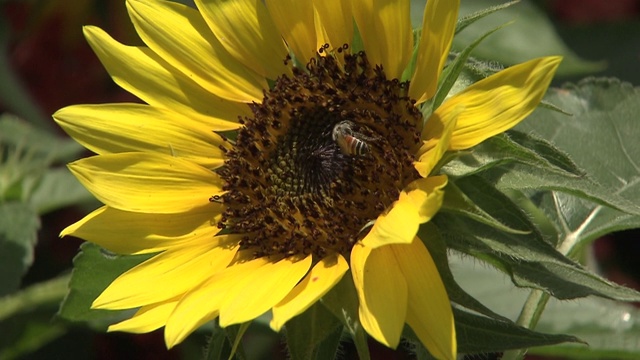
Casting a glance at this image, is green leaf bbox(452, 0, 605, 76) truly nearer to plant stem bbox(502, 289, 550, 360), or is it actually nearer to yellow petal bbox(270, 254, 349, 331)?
plant stem bbox(502, 289, 550, 360)

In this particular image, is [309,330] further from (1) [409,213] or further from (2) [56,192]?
(2) [56,192]

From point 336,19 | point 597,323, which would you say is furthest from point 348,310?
point 597,323

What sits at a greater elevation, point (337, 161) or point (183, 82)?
point (183, 82)

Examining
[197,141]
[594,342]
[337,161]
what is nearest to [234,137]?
[197,141]

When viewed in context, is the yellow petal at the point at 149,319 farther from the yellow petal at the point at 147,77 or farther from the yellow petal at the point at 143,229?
the yellow petal at the point at 147,77

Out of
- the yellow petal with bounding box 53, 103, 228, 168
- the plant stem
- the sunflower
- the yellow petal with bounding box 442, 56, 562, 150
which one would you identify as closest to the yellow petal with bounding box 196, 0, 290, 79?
the sunflower

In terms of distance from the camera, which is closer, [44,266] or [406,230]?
[406,230]

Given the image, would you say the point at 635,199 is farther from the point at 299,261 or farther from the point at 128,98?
the point at 128,98
